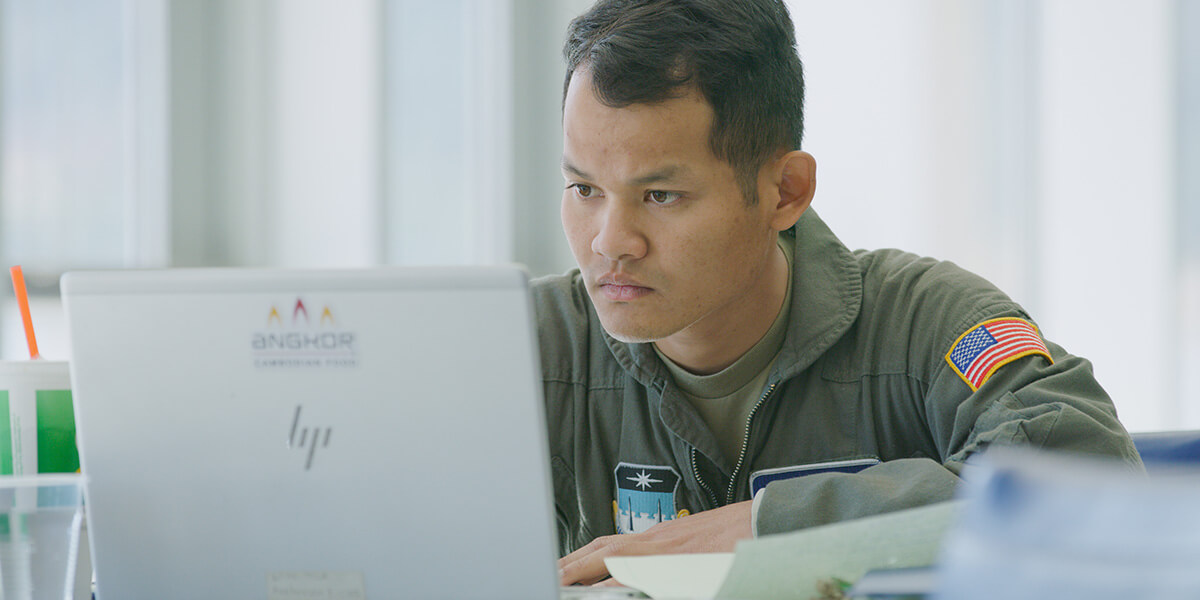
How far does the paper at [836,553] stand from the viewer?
63cm

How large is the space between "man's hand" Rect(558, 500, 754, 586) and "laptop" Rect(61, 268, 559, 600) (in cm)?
20

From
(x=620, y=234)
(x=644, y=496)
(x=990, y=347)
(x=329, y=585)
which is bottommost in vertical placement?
(x=644, y=496)

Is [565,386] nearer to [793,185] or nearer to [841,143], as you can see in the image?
[793,185]

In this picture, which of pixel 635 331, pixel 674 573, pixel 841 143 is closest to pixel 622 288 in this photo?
pixel 635 331

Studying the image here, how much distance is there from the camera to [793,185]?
1274mm

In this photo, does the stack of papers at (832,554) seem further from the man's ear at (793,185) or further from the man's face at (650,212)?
the man's ear at (793,185)

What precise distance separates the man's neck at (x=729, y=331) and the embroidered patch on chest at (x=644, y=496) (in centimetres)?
15

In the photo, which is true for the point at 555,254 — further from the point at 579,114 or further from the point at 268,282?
the point at 268,282

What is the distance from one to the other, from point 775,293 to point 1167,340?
233 cm

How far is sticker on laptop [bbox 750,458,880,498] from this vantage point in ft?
3.96

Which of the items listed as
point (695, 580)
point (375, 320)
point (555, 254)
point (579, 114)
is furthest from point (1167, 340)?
point (375, 320)

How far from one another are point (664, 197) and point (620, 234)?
0.24 ft

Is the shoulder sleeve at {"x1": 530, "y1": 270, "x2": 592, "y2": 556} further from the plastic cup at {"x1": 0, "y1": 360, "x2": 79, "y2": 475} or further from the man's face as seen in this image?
the plastic cup at {"x1": 0, "y1": 360, "x2": 79, "y2": 475}

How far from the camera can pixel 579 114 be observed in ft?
3.71
